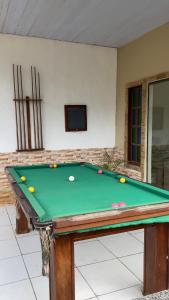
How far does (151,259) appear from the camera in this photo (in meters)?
2.06

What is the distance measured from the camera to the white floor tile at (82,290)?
211 centimetres

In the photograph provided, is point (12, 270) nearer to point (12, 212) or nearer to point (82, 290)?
point (82, 290)

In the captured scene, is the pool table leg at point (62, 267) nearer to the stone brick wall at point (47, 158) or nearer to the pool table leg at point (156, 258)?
the pool table leg at point (156, 258)

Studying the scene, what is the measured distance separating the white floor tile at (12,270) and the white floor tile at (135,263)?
1.02m

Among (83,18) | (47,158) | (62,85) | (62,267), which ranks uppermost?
(83,18)

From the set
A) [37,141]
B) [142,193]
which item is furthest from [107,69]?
[142,193]

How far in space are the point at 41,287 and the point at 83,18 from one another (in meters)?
3.42

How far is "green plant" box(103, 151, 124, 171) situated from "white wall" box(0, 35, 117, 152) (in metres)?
0.23

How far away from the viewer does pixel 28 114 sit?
4.46m

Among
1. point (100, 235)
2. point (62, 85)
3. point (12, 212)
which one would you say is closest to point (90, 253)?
point (100, 235)

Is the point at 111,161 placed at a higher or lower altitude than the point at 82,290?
higher

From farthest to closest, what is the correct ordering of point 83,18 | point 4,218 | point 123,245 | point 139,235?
1. point 4,218
2. point 83,18
3. point 139,235
4. point 123,245

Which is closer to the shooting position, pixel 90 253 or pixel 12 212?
pixel 90 253

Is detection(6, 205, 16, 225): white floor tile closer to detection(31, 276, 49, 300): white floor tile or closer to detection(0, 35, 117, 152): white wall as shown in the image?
detection(0, 35, 117, 152): white wall
